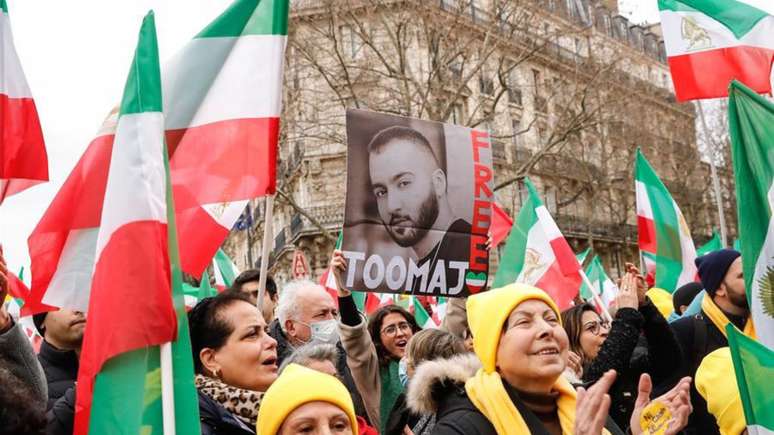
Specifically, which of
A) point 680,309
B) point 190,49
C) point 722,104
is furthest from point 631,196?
point 190,49

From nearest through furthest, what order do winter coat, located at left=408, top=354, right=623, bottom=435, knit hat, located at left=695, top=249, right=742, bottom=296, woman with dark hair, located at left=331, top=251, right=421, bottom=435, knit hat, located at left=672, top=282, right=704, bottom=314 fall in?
1. winter coat, located at left=408, top=354, right=623, bottom=435
2. woman with dark hair, located at left=331, top=251, right=421, bottom=435
3. knit hat, located at left=695, top=249, right=742, bottom=296
4. knit hat, located at left=672, top=282, right=704, bottom=314

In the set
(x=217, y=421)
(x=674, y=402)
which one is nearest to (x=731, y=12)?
(x=674, y=402)

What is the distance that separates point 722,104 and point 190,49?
101ft

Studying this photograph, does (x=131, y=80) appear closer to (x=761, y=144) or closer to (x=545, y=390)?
(x=545, y=390)

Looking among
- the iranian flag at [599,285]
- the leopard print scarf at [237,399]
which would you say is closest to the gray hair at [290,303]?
the leopard print scarf at [237,399]

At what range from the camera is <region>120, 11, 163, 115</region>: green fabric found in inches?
124

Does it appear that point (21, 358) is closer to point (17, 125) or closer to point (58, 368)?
point (58, 368)

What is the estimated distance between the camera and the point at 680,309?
611 centimetres

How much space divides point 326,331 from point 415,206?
83 centimetres

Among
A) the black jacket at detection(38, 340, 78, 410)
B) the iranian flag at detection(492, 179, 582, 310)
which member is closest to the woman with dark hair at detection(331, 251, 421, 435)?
the black jacket at detection(38, 340, 78, 410)

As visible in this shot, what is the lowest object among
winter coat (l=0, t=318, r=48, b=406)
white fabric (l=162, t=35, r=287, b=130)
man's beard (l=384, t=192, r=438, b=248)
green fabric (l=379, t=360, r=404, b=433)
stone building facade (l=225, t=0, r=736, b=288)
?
green fabric (l=379, t=360, r=404, b=433)

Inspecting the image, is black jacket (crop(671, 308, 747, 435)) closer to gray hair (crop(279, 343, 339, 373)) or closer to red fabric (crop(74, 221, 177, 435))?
gray hair (crop(279, 343, 339, 373))

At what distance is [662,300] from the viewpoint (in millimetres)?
Answer: 6938

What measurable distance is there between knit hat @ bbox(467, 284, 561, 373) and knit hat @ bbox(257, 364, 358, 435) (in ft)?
1.73
